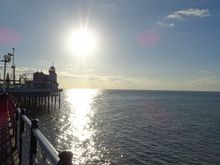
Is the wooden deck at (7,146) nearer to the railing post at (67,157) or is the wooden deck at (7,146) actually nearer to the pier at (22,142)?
the pier at (22,142)

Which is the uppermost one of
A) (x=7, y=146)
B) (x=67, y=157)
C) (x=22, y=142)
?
(x=67, y=157)

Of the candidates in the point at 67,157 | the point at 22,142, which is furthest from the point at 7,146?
the point at 67,157

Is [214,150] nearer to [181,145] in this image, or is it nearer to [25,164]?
[181,145]

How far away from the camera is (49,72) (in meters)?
80.0

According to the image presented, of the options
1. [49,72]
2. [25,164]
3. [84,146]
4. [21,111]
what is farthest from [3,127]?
[49,72]

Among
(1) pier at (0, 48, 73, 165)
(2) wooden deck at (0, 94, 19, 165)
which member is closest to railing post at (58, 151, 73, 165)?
(1) pier at (0, 48, 73, 165)

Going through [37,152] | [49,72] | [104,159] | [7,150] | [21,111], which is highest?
[49,72]

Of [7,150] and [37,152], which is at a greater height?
[37,152]

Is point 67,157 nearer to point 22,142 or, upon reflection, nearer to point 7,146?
point 22,142

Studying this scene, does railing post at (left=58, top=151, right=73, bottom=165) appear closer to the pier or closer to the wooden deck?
the pier

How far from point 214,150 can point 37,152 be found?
93.5ft

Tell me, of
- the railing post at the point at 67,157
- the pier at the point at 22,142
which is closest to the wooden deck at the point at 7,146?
the pier at the point at 22,142

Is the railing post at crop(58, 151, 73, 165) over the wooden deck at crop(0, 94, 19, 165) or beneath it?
over

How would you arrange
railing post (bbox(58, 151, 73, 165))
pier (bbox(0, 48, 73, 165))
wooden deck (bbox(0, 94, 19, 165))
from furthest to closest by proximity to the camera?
1. wooden deck (bbox(0, 94, 19, 165))
2. pier (bbox(0, 48, 73, 165))
3. railing post (bbox(58, 151, 73, 165))
